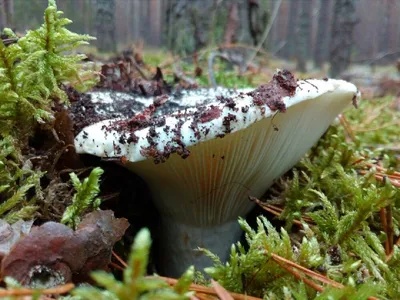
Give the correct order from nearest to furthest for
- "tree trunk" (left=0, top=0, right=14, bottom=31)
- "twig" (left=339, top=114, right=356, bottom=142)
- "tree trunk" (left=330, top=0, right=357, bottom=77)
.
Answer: "twig" (left=339, top=114, right=356, bottom=142)
"tree trunk" (left=0, top=0, right=14, bottom=31)
"tree trunk" (left=330, top=0, right=357, bottom=77)

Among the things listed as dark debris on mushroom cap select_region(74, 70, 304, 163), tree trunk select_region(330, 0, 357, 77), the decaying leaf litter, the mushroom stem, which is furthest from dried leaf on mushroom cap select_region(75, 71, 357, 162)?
tree trunk select_region(330, 0, 357, 77)

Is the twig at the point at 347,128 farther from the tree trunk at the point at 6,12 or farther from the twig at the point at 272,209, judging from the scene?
the tree trunk at the point at 6,12

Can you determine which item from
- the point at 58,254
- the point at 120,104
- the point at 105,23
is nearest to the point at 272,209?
the point at 120,104

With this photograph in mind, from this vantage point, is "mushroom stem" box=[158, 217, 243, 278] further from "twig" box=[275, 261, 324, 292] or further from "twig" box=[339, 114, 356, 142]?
"twig" box=[339, 114, 356, 142]

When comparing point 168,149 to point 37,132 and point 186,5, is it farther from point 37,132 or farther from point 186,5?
point 186,5

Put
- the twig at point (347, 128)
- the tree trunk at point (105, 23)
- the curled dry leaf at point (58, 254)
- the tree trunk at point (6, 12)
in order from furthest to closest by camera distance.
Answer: the tree trunk at point (105, 23), the tree trunk at point (6, 12), the twig at point (347, 128), the curled dry leaf at point (58, 254)

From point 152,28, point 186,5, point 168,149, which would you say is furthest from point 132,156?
point 152,28

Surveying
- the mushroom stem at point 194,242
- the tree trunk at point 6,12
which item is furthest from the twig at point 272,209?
the tree trunk at point 6,12

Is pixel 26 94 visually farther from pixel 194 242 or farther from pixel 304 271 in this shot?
pixel 304 271
